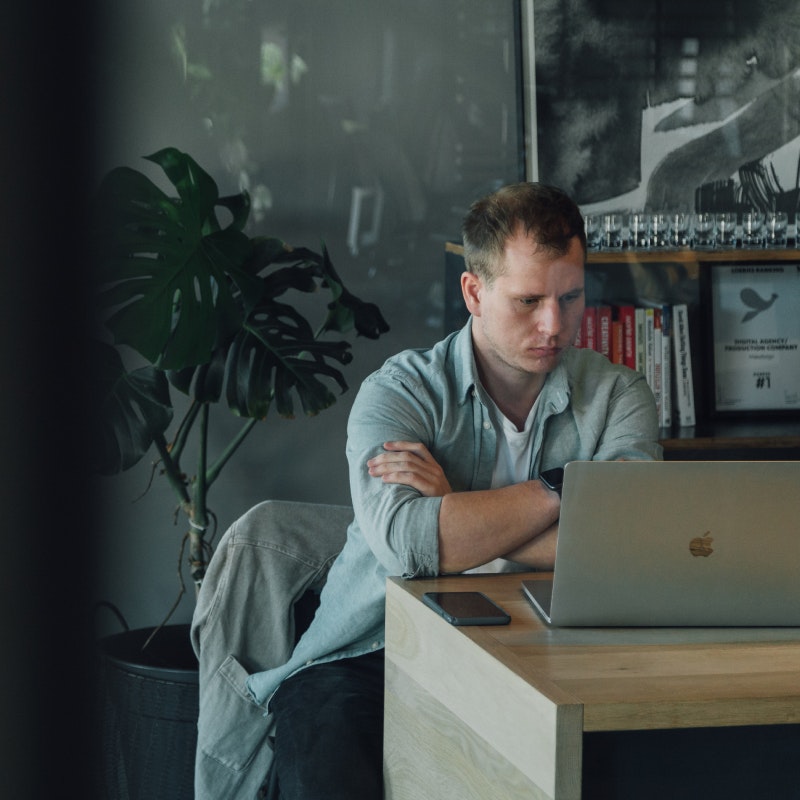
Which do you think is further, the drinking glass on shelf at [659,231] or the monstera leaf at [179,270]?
the drinking glass on shelf at [659,231]

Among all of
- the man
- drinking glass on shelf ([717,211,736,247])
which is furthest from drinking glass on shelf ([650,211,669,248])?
the man

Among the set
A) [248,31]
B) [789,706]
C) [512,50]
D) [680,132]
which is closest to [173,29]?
[248,31]

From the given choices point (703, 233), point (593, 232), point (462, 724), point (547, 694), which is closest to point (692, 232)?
point (703, 233)

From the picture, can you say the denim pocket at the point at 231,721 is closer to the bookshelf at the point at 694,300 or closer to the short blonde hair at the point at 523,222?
the short blonde hair at the point at 523,222

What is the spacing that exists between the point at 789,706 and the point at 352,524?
896 mm

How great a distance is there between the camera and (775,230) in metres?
2.78

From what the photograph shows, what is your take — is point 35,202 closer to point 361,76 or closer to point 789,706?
point 789,706

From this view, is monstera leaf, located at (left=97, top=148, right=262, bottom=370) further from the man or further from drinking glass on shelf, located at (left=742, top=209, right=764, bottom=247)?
drinking glass on shelf, located at (left=742, top=209, right=764, bottom=247)

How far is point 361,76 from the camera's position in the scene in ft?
9.49

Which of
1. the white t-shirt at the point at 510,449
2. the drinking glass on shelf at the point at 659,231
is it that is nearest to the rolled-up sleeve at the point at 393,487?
the white t-shirt at the point at 510,449

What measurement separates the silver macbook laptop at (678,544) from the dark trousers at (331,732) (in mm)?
384

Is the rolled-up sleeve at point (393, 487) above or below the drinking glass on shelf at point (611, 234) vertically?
below

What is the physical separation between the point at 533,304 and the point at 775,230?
4.50ft

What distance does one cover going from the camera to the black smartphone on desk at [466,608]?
3.95ft
